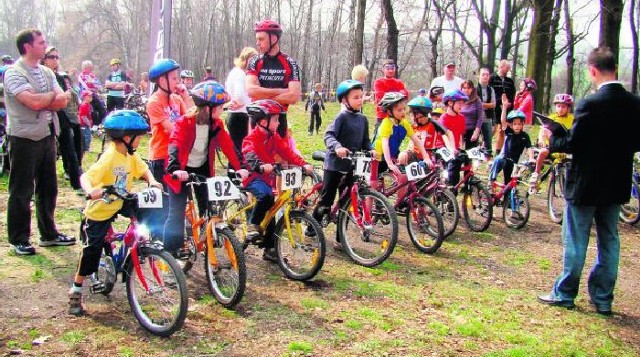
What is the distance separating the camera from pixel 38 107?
5.60 m

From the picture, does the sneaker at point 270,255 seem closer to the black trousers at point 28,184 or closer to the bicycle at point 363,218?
the bicycle at point 363,218

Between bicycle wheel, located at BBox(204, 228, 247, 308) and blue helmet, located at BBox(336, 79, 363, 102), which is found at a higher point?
blue helmet, located at BBox(336, 79, 363, 102)

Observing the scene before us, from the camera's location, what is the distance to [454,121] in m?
8.23

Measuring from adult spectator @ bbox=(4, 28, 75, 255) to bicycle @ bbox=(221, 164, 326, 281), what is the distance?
6.93 ft

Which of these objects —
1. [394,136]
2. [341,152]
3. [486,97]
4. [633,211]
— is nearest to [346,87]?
[341,152]

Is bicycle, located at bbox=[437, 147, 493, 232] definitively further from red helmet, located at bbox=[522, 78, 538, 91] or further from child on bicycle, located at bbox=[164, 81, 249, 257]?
red helmet, located at bbox=[522, 78, 538, 91]

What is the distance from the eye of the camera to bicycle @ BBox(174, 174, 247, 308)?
182 inches

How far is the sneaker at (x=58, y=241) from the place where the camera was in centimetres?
629

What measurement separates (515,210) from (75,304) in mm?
5889

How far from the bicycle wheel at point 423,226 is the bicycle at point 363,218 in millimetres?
604

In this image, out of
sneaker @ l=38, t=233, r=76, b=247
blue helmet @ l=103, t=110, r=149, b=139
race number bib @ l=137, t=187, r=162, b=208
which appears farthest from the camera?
sneaker @ l=38, t=233, r=76, b=247

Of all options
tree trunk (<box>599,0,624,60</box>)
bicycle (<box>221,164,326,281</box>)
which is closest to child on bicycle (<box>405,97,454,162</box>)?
bicycle (<box>221,164,326,281</box>)

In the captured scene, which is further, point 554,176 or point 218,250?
point 554,176

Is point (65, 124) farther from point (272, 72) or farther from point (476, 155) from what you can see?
point (476, 155)
